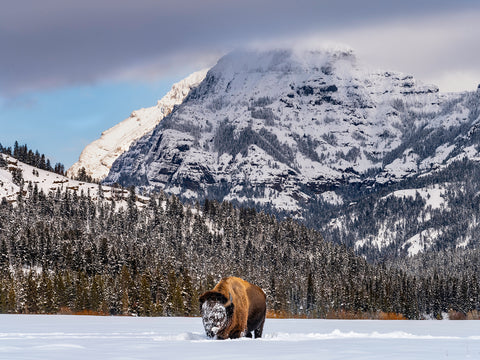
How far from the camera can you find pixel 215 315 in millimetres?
31938

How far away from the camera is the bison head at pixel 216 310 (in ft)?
104

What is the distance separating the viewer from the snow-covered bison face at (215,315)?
1248 inches

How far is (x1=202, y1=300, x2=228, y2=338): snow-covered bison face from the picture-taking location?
31703 millimetres

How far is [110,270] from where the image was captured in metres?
189

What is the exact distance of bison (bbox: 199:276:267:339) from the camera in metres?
31.7

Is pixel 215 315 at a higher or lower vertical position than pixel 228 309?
lower

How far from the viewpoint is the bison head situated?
3161 cm

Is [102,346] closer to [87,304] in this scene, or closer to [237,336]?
[237,336]

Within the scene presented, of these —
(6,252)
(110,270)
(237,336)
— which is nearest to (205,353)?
(237,336)

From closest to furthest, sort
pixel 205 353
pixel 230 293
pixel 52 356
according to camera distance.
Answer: pixel 52 356 < pixel 205 353 < pixel 230 293

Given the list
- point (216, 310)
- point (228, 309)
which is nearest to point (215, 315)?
point (216, 310)

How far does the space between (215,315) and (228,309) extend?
0.77 m

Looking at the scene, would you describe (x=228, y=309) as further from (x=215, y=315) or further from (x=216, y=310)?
(x=215, y=315)

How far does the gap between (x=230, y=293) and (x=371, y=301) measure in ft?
564
